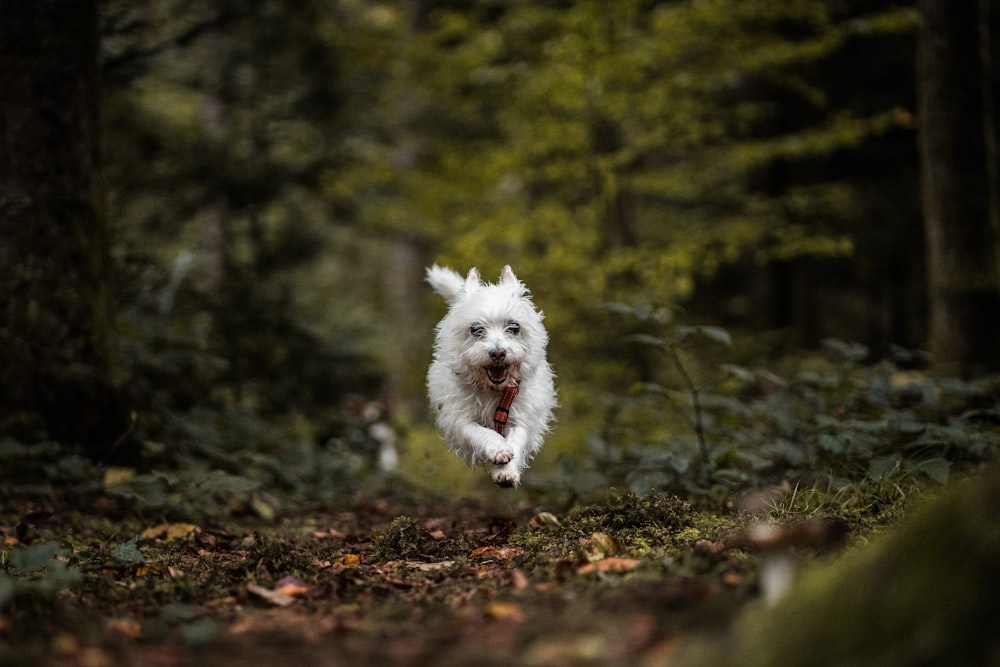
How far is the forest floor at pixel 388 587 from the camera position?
94.2 inches

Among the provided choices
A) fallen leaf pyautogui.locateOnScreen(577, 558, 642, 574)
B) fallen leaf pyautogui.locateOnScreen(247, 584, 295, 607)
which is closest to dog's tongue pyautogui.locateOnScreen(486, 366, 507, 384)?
fallen leaf pyautogui.locateOnScreen(577, 558, 642, 574)

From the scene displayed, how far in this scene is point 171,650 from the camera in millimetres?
2535

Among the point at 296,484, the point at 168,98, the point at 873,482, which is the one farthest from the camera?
the point at 168,98

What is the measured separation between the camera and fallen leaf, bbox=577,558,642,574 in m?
3.24

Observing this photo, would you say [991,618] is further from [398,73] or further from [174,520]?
[398,73]

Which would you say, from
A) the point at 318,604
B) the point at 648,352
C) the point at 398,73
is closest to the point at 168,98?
the point at 398,73

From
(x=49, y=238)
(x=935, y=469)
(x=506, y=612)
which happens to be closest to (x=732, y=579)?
(x=506, y=612)

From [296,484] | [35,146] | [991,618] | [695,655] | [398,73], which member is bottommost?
[296,484]

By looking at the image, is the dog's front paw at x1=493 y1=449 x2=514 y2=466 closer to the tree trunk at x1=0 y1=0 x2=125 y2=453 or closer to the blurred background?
the blurred background

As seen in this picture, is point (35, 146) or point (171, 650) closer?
point (171, 650)

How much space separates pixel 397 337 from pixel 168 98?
29.2ft

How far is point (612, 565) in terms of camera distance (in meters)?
3.30

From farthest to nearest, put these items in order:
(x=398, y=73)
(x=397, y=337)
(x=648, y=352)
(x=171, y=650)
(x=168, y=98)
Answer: (x=168, y=98) < (x=398, y=73) < (x=397, y=337) < (x=648, y=352) < (x=171, y=650)

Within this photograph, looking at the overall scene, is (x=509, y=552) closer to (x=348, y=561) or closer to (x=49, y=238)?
(x=348, y=561)
